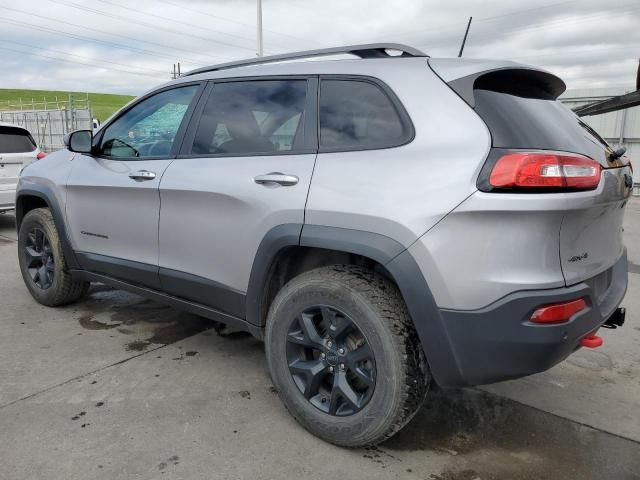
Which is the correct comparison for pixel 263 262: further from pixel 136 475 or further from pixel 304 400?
pixel 136 475

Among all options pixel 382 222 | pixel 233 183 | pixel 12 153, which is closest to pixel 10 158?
pixel 12 153

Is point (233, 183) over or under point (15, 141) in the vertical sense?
under

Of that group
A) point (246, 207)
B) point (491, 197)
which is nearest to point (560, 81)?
point (491, 197)

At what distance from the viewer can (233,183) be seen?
2814 mm

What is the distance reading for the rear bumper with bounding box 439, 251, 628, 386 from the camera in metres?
2.04

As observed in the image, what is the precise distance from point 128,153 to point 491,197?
2.54 m

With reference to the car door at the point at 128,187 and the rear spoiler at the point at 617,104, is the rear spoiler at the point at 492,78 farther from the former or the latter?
the car door at the point at 128,187

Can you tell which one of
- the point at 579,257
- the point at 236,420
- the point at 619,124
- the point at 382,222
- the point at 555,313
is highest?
the point at 619,124

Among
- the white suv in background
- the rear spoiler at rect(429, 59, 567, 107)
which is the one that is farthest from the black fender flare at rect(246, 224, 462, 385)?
the white suv in background

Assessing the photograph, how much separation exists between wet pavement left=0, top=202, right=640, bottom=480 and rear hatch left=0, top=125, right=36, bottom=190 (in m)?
4.98

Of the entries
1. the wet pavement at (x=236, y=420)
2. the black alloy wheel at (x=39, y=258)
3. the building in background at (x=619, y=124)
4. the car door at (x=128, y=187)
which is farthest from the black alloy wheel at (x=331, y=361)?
the building in background at (x=619, y=124)

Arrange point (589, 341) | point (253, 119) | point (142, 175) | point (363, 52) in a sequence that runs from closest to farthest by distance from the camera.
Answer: point (589, 341)
point (363, 52)
point (253, 119)
point (142, 175)

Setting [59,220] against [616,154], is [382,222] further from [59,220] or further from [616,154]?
[59,220]

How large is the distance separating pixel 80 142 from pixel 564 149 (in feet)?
10.3
